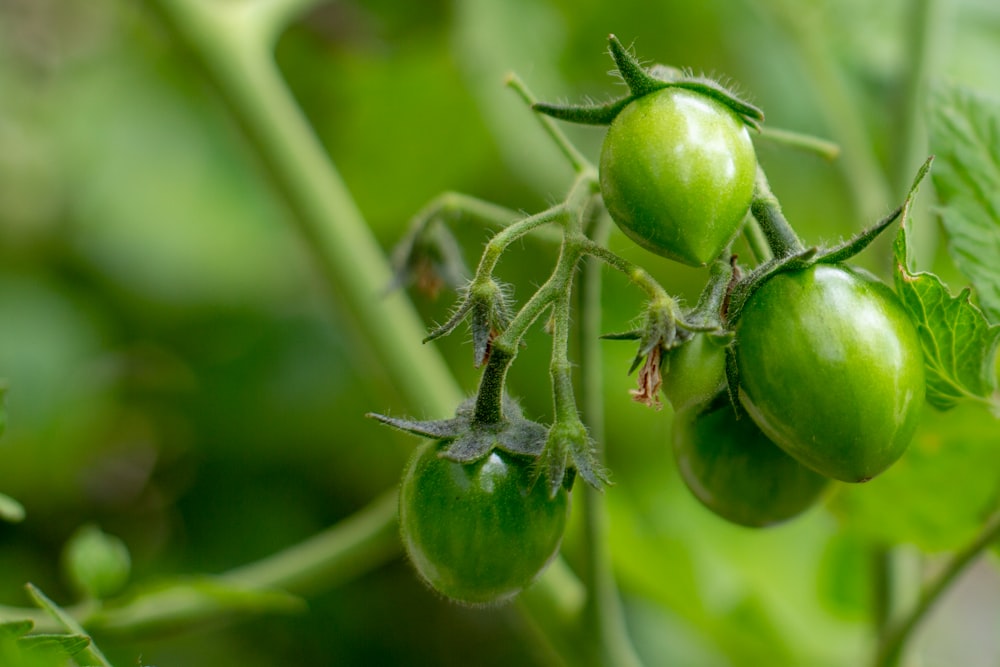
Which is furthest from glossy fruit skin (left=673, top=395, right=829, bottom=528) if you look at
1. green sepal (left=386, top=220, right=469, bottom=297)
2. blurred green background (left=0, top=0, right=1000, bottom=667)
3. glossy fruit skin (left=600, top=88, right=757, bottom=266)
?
blurred green background (left=0, top=0, right=1000, bottom=667)

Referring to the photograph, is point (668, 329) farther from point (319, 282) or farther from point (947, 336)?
point (319, 282)

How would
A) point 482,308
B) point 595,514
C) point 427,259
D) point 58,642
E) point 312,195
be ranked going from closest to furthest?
point 58,642 < point 482,308 < point 595,514 < point 427,259 < point 312,195

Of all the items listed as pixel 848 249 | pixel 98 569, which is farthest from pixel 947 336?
pixel 98 569

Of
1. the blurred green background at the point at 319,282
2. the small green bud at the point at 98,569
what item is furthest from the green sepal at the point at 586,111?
the blurred green background at the point at 319,282

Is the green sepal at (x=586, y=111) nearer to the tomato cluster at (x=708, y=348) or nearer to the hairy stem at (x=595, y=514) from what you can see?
the tomato cluster at (x=708, y=348)

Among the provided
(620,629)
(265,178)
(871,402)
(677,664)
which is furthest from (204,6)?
(677,664)

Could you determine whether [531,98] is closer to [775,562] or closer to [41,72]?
[775,562]
